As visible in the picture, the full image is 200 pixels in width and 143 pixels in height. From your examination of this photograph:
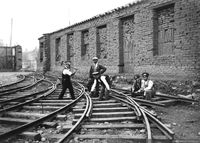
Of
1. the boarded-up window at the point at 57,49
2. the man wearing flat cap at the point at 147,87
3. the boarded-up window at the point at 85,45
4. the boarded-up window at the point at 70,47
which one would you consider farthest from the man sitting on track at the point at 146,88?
the boarded-up window at the point at 57,49

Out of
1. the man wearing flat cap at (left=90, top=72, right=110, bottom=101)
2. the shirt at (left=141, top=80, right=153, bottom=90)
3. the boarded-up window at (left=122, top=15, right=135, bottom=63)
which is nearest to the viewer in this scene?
the shirt at (left=141, top=80, right=153, bottom=90)

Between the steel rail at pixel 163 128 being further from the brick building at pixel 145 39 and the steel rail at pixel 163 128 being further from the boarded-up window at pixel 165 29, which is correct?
the boarded-up window at pixel 165 29

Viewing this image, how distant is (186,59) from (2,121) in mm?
8411

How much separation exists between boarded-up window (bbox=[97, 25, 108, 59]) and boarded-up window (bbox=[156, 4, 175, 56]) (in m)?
4.80

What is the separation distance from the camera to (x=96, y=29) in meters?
15.3

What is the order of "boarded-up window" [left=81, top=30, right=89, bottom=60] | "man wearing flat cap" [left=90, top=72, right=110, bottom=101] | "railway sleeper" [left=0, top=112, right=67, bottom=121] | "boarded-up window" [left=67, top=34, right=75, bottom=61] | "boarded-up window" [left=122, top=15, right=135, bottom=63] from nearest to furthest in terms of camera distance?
"railway sleeper" [left=0, top=112, right=67, bottom=121], "man wearing flat cap" [left=90, top=72, right=110, bottom=101], "boarded-up window" [left=122, top=15, right=135, bottom=63], "boarded-up window" [left=81, top=30, right=89, bottom=60], "boarded-up window" [left=67, top=34, right=75, bottom=61]

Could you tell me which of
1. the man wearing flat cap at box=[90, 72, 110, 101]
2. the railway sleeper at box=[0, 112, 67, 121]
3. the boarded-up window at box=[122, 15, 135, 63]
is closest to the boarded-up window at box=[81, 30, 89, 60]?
the boarded-up window at box=[122, 15, 135, 63]

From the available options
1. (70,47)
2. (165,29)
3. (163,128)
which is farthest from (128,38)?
(163,128)

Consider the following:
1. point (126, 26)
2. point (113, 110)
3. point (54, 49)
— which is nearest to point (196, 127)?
point (113, 110)

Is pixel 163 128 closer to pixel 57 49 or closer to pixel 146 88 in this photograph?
pixel 146 88

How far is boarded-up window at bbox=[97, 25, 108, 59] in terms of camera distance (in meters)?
14.8

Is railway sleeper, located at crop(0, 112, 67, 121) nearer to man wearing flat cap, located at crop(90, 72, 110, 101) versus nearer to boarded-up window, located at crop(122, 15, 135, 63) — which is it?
man wearing flat cap, located at crop(90, 72, 110, 101)

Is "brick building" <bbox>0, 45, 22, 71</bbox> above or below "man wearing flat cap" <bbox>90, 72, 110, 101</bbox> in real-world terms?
above

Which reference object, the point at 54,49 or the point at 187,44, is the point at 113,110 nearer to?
the point at 187,44
